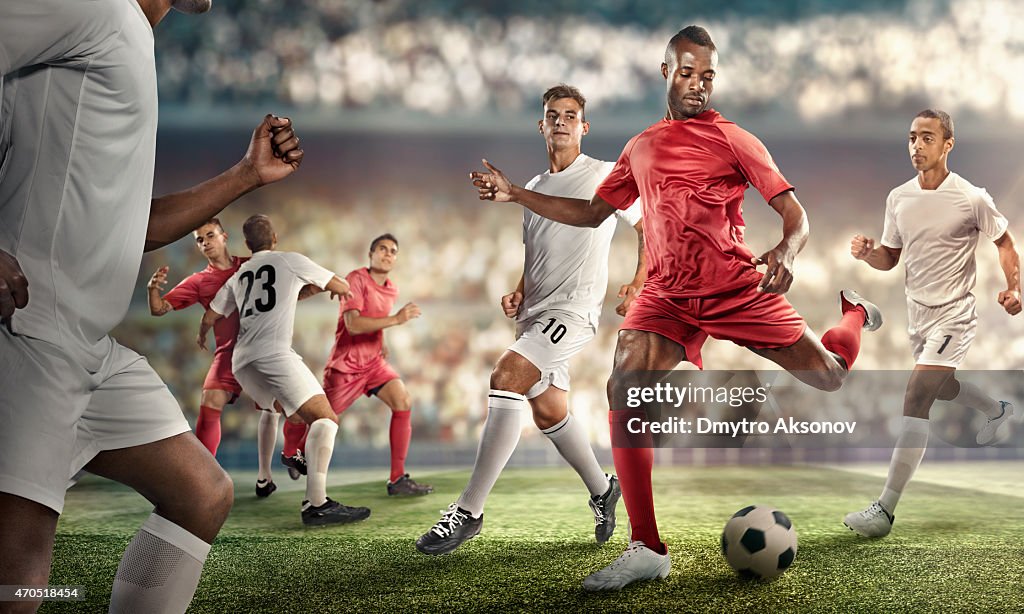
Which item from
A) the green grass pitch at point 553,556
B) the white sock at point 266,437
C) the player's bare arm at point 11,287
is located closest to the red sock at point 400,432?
the green grass pitch at point 553,556

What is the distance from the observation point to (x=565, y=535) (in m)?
3.77

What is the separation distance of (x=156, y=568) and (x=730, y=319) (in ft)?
6.43

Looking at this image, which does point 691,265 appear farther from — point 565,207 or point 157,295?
point 157,295

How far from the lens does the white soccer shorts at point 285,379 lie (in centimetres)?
418

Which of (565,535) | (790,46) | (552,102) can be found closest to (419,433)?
(565,535)

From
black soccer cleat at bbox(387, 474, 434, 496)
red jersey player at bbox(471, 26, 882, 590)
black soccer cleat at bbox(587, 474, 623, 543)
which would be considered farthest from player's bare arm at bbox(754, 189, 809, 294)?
black soccer cleat at bbox(387, 474, 434, 496)

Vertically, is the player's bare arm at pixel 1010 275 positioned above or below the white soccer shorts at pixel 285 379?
above

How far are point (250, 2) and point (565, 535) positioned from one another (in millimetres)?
4447

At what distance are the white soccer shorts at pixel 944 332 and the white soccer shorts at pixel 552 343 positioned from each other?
5.12 ft

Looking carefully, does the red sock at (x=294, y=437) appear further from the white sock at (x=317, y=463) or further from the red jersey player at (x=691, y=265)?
the red jersey player at (x=691, y=265)

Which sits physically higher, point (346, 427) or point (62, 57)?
point (62, 57)

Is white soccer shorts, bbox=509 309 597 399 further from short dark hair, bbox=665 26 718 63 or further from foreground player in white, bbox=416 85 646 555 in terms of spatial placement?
short dark hair, bbox=665 26 718 63

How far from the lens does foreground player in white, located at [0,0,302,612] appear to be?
1383 mm

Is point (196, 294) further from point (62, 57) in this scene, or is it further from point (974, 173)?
point (974, 173)
